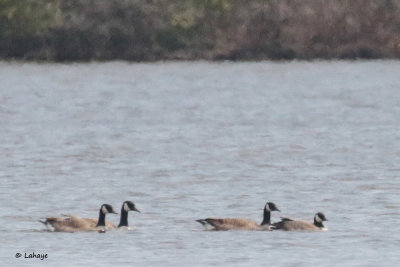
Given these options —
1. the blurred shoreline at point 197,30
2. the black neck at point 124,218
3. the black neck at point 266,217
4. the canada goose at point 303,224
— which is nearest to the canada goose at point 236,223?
the black neck at point 266,217

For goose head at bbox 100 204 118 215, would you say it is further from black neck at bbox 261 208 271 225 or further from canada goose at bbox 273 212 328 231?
canada goose at bbox 273 212 328 231

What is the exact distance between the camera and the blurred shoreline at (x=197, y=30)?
58938 millimetres

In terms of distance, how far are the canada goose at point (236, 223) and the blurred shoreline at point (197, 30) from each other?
1530 inches

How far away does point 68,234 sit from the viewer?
19.1 m

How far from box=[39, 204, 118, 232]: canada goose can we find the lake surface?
0.09 metres

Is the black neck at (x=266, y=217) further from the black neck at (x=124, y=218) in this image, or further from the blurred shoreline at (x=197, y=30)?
the blurred shoreline at (x=197, y=30)

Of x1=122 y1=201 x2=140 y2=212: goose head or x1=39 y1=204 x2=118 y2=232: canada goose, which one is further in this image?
x1=122 y1=201 x2=140 y2=212: goose head

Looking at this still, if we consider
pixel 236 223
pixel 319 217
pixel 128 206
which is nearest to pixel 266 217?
pixel 236 223

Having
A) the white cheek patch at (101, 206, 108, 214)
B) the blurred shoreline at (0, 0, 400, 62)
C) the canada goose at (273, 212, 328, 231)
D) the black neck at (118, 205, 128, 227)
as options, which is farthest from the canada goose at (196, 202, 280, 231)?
the blurred shoreline at (0, 0, 400, 62)

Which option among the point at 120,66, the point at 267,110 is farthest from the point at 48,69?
the point at 267,110

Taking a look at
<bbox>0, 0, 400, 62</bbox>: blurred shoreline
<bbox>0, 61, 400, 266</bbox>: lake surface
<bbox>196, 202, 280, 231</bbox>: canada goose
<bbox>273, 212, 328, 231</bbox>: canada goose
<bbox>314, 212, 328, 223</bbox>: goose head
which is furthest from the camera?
<bbox>0, 0, 400, 62</bbox>: blurred shoreline

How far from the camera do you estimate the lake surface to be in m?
18.2

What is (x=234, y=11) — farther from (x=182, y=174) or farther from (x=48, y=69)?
(x=182, y=174)

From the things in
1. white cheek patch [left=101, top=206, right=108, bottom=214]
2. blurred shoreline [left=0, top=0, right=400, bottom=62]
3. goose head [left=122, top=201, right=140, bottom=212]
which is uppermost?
blurred shoreline [left=0, top=0, right=400, bottom=62]
